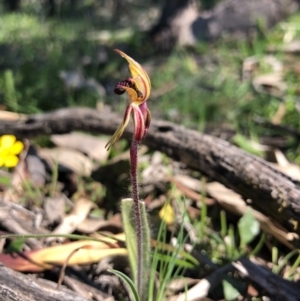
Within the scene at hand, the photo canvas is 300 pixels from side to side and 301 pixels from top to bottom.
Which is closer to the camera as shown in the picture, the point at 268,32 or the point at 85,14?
the point at 268,32

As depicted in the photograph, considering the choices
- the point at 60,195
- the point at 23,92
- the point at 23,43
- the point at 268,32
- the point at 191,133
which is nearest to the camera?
the point at 191,133

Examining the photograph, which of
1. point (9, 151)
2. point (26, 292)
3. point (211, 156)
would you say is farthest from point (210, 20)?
point (26, 292)

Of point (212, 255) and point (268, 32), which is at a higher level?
point (268, 32)

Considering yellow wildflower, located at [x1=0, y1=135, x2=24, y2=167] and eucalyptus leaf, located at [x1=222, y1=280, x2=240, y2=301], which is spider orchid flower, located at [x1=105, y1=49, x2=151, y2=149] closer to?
eucalyptus leaf, located at [x1=222, y1=280, x2=240, y2=301]

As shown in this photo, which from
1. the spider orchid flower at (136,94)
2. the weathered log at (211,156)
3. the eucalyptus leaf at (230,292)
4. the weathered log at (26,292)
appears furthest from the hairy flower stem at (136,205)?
the weathered log at (211,156)

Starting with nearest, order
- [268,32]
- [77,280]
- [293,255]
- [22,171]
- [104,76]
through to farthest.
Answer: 1. [77,280]
2. [293,255]
3. [22,171]
4. [104,76]
5. [268,32]

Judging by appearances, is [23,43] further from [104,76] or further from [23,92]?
[23,92]

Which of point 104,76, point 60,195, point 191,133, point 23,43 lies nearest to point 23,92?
point 104,76

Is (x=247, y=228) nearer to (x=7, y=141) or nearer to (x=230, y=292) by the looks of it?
(x=230, y=292)
